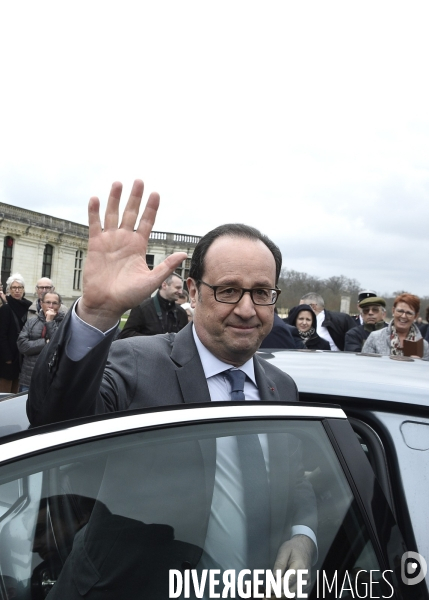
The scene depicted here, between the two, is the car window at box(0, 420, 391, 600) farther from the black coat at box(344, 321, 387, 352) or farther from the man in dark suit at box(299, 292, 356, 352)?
the man in dark suit at box(299, 292, 356, 352)

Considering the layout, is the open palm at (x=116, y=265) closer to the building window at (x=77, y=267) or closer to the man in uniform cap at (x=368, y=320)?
the man in uniform cap at (x=368, y=320)

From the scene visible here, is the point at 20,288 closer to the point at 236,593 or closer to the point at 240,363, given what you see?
the point at 240,363

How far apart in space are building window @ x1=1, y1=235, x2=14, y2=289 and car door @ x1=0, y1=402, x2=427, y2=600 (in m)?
50.6

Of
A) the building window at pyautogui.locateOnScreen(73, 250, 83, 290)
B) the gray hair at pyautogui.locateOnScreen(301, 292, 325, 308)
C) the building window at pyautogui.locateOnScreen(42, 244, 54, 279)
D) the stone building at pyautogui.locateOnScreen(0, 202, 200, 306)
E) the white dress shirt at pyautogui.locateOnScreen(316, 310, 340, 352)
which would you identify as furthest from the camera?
the building window at pyautogui.locateOnScreen(73, 250, 83, 290)

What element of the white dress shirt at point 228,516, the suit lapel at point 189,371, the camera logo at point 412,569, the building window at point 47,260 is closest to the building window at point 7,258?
the building window at point 47,260

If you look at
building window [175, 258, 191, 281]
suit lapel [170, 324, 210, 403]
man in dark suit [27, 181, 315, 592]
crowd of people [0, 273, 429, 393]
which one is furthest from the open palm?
crowd of people [0, 273, 429, 393]

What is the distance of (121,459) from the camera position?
53.3 inches

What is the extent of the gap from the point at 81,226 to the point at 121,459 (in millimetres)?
60752

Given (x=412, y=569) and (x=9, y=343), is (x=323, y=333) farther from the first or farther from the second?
(x=412, y=569)

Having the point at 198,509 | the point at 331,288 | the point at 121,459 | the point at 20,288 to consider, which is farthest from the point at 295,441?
the point at 331,288

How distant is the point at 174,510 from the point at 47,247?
5641cm

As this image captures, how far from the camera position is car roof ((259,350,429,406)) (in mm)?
2094

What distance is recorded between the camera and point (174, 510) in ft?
4.54

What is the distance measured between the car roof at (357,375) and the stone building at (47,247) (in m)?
44.0
